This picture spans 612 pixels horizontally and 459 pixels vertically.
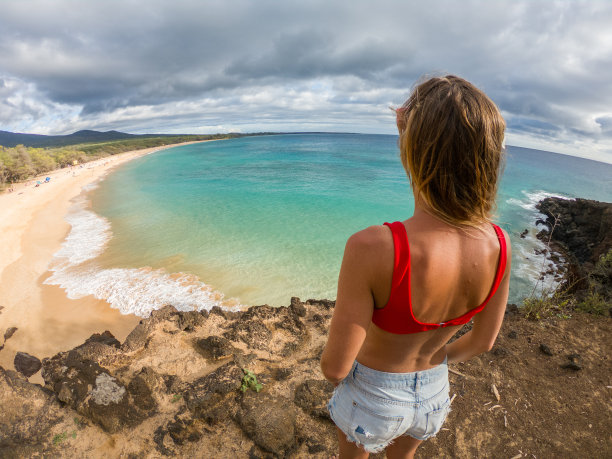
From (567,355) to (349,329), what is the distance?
Result: 4.92 m

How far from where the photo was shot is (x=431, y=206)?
101 centimetres

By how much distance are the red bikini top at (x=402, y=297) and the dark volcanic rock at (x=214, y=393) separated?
3.03 m

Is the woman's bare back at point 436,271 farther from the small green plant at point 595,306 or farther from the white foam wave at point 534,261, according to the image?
the white foam wave at point 534,261

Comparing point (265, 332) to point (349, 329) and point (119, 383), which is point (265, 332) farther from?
point (349, 329)

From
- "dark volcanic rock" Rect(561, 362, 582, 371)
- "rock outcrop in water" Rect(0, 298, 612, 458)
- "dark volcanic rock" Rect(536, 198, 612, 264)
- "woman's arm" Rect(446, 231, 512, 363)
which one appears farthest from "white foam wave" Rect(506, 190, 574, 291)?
"woman's arm" Rect(446, 231, 512, 363)

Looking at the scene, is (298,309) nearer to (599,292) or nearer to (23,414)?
(23,414)

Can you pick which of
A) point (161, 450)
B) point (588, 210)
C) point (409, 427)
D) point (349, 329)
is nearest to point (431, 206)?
point (349, 329)

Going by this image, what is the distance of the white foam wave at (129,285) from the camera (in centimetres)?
840

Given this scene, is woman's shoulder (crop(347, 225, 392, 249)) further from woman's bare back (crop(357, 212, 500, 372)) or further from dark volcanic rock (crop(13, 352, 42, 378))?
→ dark volcanic rock (crop(13, 352, 42, 378))

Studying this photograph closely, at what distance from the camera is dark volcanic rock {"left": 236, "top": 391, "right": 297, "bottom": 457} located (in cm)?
295

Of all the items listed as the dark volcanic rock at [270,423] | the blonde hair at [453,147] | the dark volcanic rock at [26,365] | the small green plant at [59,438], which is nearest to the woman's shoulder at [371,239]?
the blonde hair at [453,147]

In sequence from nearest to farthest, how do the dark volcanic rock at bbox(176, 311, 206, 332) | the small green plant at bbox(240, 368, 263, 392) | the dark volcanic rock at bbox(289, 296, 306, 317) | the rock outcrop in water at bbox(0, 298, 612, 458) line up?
the rock outcrop in water at bbox(0, 298, 612, 458) < the small green plant at bbox(240, 368, 263, 392) < the dark volcanic rock at bbox(176, 311, 206, 332) < the dark volcanic rock at bbox(289, 296, 306, 317)

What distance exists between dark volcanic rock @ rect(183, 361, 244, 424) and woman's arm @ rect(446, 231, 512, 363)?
2.87 m

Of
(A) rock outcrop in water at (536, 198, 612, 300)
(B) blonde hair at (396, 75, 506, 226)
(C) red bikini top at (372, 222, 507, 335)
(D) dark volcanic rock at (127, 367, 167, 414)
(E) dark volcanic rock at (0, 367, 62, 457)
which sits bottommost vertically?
(A) rock outcrop in water at (536, 198, 612, 300)
